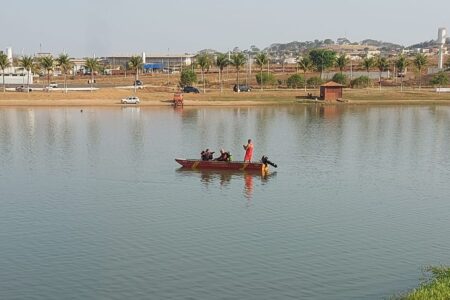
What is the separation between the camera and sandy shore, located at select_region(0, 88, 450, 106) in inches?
4525

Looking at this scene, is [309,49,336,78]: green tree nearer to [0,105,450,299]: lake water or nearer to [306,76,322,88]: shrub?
[306,76,322,88]: shrub

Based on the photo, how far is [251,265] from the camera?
26.3 meters

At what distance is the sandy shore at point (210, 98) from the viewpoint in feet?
377

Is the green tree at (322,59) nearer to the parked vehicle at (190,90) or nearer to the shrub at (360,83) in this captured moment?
the shrub at (360,83)

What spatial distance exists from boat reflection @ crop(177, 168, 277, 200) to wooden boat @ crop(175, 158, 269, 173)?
0.31 metres

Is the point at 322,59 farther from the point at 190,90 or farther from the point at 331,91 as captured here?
the point at 190,90

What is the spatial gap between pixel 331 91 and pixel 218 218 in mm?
88033

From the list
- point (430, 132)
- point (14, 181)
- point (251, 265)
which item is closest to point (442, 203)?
point (251, 265)

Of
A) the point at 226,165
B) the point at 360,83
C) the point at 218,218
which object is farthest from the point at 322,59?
the point at 218,218

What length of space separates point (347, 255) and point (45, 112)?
82.2 m

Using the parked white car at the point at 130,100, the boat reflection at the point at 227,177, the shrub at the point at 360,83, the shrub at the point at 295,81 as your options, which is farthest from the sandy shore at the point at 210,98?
the boat reflection at the point at 227,177

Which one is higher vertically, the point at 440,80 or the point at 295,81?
the point at 440,80

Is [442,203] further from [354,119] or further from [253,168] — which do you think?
[354,119]

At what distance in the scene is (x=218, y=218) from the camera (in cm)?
3388
